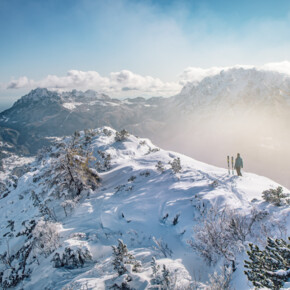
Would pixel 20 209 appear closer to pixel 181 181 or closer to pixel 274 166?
pixel 181 181

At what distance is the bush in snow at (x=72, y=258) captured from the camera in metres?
8.08

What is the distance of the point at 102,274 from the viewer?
6.98 meters

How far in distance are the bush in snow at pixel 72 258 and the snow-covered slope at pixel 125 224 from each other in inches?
1.6

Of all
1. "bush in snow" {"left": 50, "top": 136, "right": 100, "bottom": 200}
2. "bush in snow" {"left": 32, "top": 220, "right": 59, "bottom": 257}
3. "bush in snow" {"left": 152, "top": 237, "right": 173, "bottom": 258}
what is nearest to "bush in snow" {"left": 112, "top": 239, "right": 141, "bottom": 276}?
"bush in snow" {"left": 152, "top": 237, "right": 173, "bottom": 258}

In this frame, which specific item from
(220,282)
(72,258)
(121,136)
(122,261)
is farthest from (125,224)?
(121,136)

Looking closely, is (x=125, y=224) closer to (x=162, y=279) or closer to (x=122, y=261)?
(x=122, y=261)

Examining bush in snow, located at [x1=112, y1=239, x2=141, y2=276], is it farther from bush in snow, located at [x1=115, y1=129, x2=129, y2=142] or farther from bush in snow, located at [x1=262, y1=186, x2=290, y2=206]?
bush in snow, located at [x1=115, y1=129, x2=129, y2=142]

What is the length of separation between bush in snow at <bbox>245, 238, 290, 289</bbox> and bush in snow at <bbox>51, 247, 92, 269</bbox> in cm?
669

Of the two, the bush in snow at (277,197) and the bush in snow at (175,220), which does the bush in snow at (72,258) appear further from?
the bush in snow at (277,197)

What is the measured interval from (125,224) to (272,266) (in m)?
7.74

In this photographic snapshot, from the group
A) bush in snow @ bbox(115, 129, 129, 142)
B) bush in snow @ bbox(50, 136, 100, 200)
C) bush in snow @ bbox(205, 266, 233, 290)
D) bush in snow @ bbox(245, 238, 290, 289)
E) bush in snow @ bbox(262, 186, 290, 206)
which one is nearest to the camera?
bush in snow @ bbox(245, 238, 290, 289)

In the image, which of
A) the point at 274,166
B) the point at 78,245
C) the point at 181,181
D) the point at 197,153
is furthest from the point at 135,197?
the point at 197,153

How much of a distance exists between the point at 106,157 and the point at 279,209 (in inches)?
689

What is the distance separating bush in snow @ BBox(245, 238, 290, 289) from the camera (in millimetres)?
3778
